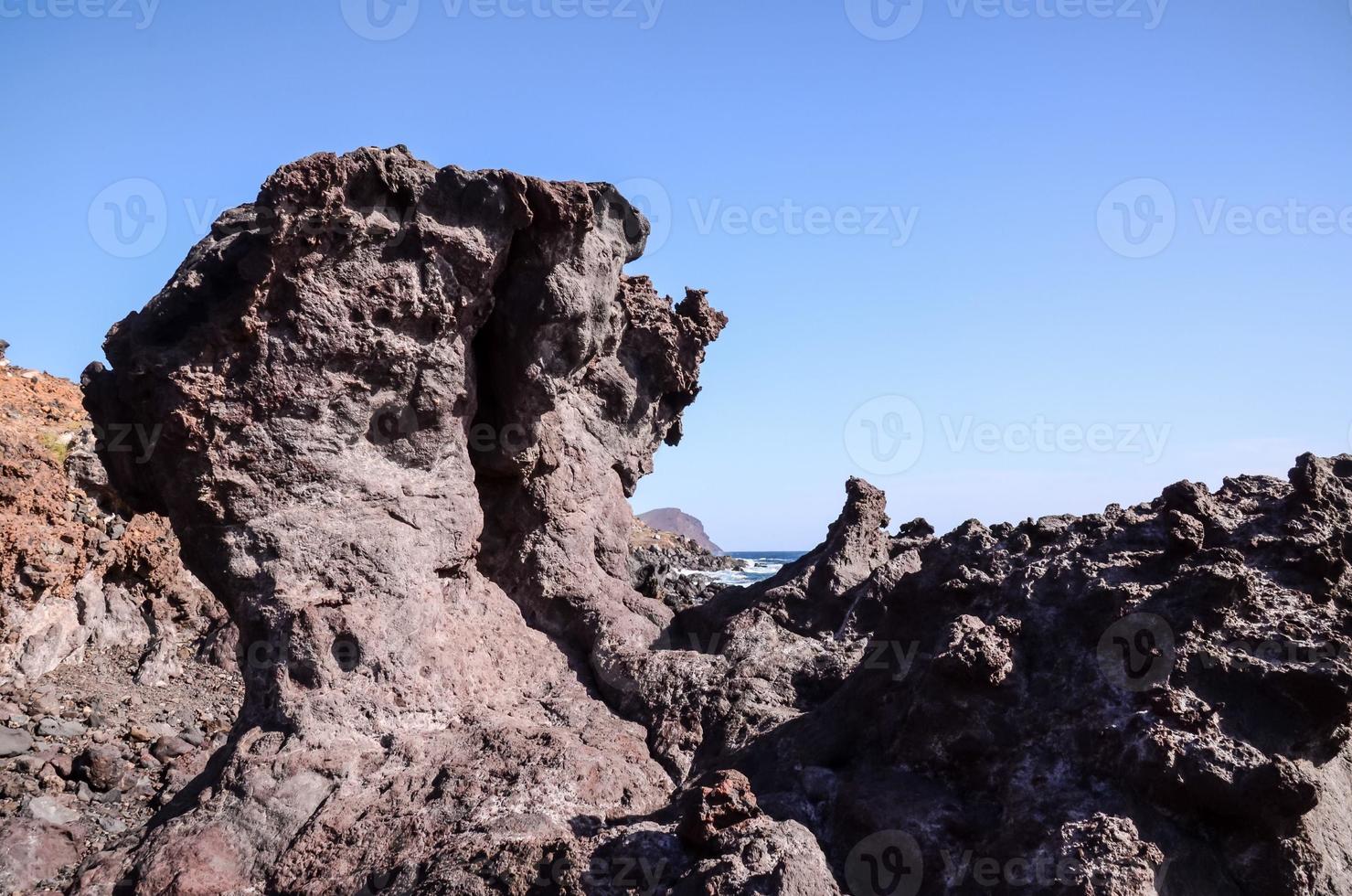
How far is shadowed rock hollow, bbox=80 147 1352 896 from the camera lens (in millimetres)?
4043

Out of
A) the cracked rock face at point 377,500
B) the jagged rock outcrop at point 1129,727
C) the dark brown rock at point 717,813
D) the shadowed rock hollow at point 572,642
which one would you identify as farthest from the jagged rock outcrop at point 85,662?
the jagged rock outcrop at point 1129,727

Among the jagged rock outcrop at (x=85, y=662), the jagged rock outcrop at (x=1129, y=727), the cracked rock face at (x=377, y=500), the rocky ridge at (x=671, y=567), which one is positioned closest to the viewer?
the jagged rock outcrop at (x=1129, y=727)

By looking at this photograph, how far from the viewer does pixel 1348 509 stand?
15.4 ft

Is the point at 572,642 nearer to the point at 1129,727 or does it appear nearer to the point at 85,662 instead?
the point at 1129,727

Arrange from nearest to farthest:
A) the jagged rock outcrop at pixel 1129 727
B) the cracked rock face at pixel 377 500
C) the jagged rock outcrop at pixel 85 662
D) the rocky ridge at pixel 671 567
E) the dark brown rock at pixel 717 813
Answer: the jagged rock outcrop at pixel 1129 727
the dark brown rock at pixel 717 813
the cracked rock face at pixel 377 500
the jagged rock outcrop at pixel 85 662
the rocky ridge at pixel 671 567

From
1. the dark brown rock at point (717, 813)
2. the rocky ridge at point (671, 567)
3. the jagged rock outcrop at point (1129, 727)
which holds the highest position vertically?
the rocky ridge at point (671, 567)

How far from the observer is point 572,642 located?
21.6 ft

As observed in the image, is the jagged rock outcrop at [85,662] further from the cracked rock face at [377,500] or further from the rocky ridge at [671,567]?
the rocky ridge at [671,567]

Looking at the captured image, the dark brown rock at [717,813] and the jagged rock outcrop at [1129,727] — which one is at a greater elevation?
the jagged rock outcrop at [1129,727]

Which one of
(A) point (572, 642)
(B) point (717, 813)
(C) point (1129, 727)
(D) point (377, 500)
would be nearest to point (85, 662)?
(A) point (572, 642)

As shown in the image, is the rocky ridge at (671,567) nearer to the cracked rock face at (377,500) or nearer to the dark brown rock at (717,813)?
the cracked rock face at (377,500)

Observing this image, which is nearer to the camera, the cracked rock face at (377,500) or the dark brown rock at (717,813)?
the dark brown rock at (717,813)

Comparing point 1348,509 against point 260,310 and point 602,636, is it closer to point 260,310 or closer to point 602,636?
point 602,636

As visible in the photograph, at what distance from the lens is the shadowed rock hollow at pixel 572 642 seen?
159 inches
